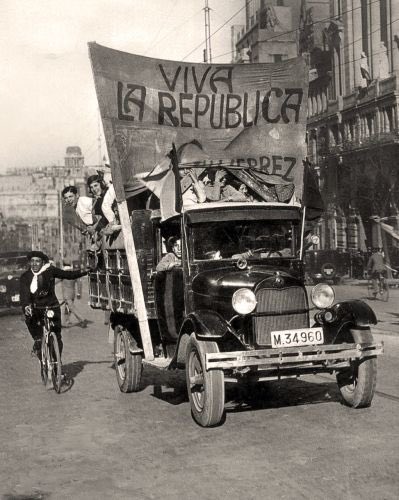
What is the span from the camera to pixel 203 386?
7.66m

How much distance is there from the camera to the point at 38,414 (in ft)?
28.3

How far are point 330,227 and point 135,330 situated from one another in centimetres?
4446

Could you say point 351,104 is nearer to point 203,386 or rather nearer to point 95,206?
point 95,206

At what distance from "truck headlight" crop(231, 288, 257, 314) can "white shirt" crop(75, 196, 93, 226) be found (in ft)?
13.6

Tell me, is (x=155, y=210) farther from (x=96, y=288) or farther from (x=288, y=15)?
(x=288, y=15)

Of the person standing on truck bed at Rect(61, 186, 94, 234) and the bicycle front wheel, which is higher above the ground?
the person standing on truck bed at Rect(61, 186, 94, 234)

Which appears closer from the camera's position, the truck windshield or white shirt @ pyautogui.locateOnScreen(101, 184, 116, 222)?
the truck windshield

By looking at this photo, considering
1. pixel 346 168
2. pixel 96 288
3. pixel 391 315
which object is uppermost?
pixel 346 168

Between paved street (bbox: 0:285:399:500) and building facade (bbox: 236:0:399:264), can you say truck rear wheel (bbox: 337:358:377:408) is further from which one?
building facade (bbox: 236:0:399:264)

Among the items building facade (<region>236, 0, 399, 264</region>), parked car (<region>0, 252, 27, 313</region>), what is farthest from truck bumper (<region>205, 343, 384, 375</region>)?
building facade (<region>236, 0, 399, 264</region>)

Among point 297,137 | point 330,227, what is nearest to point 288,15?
point 330,227

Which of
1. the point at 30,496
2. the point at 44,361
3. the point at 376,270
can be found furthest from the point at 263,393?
the point at 376,270

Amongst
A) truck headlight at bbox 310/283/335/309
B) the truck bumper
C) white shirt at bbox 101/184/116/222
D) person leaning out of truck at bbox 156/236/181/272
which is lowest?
the truck bumper

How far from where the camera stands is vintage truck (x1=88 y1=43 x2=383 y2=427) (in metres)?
7.80
